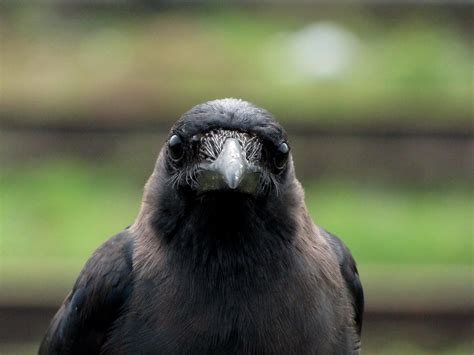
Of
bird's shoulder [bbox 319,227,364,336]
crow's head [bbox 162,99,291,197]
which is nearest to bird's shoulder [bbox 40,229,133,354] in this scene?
crow's head [bbox 162,99,291,197]

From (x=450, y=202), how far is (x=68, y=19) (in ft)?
11.4

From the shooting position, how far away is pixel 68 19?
9.75 metres

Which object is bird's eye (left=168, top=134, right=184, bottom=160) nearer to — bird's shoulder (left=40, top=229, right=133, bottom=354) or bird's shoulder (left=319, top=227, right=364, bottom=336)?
bird's shoulder (left=40, top=229, right=133, bottom=354)

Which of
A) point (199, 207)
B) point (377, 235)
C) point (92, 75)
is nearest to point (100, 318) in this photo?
point (199, 207)

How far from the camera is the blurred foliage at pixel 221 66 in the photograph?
8344mm

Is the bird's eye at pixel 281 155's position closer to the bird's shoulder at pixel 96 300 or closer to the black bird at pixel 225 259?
the black bird at pixel 225 259

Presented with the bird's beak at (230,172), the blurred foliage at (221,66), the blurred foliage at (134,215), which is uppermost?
the blurred foliage at (221,66)

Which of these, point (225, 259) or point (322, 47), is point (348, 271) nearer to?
point (225, 259)

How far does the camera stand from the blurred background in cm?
667

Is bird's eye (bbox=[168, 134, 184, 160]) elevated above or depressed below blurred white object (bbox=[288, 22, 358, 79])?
below

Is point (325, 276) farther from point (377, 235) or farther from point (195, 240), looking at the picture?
point (377, 235)

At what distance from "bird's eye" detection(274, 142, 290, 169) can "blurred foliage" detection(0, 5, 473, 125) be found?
4133mm

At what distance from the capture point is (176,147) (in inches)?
158

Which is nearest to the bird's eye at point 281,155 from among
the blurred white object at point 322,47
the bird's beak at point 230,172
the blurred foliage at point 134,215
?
the bird's beak at point 230,172
